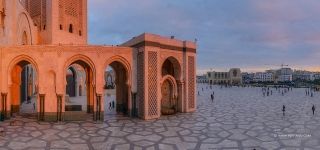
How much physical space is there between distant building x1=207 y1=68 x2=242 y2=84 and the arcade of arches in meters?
90.0

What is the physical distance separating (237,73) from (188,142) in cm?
9957

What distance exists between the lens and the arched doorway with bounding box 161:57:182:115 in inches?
680

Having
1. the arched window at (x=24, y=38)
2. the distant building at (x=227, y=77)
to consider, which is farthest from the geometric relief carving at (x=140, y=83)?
the distant building at (x=227, y=77)

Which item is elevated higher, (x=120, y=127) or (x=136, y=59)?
(x=136, y=59)

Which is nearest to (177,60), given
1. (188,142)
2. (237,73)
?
(188,142)

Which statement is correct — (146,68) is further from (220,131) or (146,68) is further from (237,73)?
(237,73)

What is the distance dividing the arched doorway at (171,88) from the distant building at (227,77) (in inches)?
→ 3531

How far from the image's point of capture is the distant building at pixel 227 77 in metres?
105

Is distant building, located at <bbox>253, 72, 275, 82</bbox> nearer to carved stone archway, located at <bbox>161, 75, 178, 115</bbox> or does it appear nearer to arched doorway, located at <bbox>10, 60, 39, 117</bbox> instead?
arched doorway, located at <bbox>10, 60, 39, 117</bbox>

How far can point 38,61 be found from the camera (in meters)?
14.0

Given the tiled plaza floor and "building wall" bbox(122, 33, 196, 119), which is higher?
"building wall" bbox(122, 33, 196, 119)

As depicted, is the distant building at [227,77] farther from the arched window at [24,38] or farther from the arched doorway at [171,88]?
the arched window at [24,38]

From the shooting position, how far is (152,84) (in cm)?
1515

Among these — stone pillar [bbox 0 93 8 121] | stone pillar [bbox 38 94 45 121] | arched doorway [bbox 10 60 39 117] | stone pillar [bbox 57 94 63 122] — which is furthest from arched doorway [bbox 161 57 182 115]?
stone pillar [bbox 0 93 8 121]
